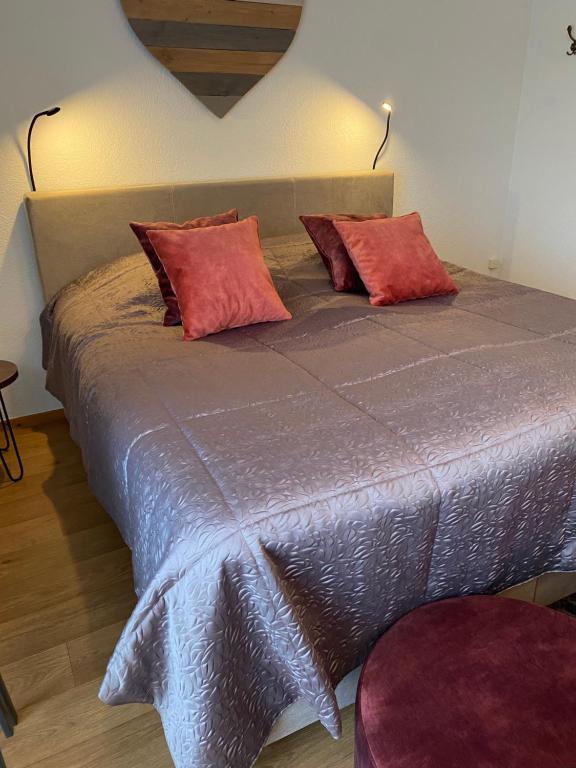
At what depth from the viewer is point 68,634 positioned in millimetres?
1651

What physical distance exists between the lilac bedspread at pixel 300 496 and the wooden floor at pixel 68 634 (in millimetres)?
287

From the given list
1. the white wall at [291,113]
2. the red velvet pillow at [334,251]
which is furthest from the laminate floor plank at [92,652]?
the red velvet pillow at [334,251]

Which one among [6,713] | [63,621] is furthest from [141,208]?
[6,713]

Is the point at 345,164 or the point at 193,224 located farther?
the point at 345,164

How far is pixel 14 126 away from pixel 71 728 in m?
2.18

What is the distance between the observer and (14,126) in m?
2.36

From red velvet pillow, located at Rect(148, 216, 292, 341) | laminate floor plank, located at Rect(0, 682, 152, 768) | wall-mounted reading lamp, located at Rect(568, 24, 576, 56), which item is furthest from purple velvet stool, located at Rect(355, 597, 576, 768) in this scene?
wall-mounted reading lamp, located at Rect(568, 24, 576, 56)

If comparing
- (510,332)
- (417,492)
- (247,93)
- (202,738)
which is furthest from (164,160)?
(202,738)

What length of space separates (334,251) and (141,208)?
0.89m

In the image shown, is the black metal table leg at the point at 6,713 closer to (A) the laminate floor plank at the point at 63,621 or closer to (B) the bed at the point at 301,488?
(A) the laminate floor plank at the point at 63,621

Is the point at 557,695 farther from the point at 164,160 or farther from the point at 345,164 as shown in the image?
the point at 345,164

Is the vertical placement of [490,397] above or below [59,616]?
above

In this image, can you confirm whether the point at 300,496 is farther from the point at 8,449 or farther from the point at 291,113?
the point at 291,113

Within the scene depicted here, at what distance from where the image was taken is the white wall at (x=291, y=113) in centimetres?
238
